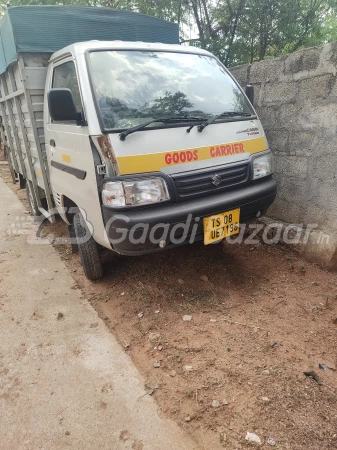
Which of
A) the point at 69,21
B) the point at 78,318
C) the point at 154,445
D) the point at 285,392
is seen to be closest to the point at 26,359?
the point at 78,318

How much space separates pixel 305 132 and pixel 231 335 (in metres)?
2.02

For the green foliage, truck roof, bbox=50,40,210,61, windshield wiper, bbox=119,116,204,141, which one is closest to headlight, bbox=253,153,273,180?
windshield wiper, bbox=119,116,204,141

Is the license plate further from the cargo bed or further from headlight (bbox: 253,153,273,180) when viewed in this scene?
the cargo bed

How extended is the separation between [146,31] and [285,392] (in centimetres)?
387

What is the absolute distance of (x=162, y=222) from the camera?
2.26 m

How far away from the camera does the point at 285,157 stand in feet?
10.8

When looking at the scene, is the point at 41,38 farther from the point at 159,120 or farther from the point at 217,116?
the point at 217,116

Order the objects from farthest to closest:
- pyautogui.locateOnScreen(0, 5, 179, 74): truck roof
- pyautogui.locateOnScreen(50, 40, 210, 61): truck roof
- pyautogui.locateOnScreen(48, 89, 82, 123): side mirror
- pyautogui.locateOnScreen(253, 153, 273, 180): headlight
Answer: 1. pyautogui.locateOnScreen(0, 5, 179, 74): truck roof
2. pyautogui.locateOnScreen(253, 153, 273, 180): headlight
3. pyautogui.locateOnScreen(50, 40, 210, 61): truck roof
4. pyautogui.locateOnScreen(48, 89, 82, 123): side mirror

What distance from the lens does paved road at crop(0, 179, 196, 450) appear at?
5.66 feet

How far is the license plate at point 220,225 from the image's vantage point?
2486 mm

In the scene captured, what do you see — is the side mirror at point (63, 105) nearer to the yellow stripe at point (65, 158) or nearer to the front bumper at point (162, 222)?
the yellow stripe at point (65, 158)

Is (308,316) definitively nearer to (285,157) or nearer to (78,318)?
(285,157)

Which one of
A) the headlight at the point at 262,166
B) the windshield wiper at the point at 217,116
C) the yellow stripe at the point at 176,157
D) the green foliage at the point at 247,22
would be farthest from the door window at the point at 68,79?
the green foliage at the point at 247,22

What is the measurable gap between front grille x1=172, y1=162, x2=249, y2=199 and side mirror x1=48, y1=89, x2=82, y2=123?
90 centimetres
